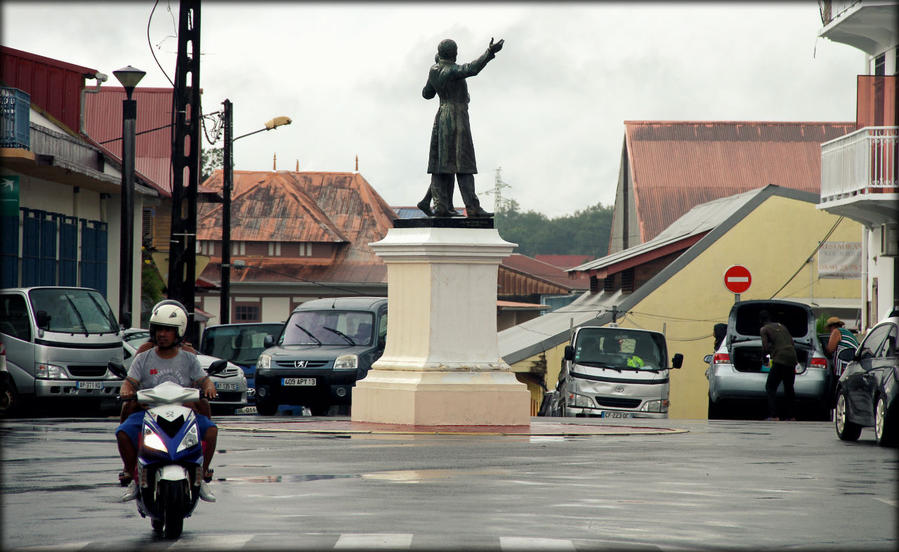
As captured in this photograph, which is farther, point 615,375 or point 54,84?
point 54,84

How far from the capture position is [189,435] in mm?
9898

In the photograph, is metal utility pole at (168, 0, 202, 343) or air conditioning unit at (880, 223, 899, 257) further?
air conditioning unit at (880, 223, 899, 257)

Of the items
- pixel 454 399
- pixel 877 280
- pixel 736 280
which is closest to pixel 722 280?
pixel 877 280

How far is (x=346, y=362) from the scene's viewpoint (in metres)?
24.8

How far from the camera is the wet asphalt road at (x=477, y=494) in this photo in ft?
30.6

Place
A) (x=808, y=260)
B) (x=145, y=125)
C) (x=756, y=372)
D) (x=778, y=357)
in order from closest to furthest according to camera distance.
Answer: (x=778, y=357) → (x=756, y=372) → (x=808, y=260) → (x=145, y=125)

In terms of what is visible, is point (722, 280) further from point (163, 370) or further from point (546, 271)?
point (546, 271)

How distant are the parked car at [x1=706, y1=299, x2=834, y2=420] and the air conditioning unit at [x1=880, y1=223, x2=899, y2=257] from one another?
466 centimetres

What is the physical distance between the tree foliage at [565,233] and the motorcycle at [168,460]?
131886 millimetres

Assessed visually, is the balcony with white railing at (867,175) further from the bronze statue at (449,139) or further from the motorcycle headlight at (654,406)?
the bronze statue at (449,139)

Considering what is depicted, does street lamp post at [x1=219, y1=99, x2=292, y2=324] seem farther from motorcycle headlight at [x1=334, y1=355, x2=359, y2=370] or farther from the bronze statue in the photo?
the bronze statue

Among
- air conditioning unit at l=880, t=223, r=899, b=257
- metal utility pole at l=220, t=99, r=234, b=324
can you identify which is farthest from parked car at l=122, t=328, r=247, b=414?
metal utility pole at l=220, t=99, r=234, b=324

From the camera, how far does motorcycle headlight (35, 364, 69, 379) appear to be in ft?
78.4

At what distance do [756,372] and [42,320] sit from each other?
11.4 metres
